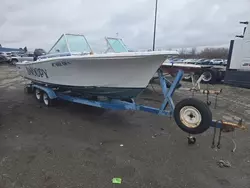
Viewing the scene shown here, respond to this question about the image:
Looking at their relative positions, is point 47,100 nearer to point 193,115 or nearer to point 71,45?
point 71,45

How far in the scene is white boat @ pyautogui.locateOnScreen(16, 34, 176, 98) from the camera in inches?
150

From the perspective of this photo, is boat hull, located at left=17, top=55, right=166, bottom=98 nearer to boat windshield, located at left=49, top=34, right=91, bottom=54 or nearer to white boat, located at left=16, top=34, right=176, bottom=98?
white boat, located at left=16, top=34, right=176, bottom=98

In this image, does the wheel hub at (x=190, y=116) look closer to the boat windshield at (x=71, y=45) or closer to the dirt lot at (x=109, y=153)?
the dirt lot at (x=109, y=153)

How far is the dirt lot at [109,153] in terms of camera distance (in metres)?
2.67

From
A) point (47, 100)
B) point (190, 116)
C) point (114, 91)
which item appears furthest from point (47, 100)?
point (190, 116)

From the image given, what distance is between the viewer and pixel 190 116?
3271 mm

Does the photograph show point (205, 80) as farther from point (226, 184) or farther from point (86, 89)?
point (226, 184)

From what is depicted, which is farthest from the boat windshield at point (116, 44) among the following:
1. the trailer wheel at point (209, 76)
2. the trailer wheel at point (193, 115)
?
the trailer wheel at point (209, 76)

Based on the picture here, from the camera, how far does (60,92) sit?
235 inches

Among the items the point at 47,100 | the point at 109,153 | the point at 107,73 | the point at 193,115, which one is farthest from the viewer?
the point at 47,100

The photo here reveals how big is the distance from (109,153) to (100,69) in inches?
69.8

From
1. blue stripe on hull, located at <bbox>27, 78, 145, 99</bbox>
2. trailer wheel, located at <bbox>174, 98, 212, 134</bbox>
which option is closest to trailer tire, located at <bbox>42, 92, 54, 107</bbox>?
blue stripe on hull, located at <bbox>27, 78, 145, 99</bbox>

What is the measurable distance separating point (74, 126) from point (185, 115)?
2515 mm

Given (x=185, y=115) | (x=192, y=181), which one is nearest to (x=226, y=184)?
(x=192, y=181)
